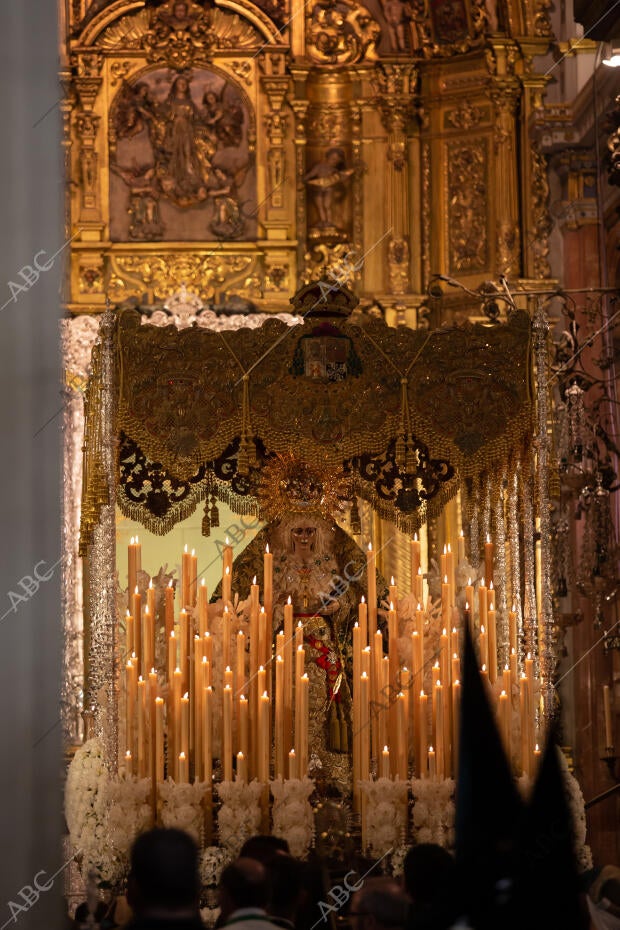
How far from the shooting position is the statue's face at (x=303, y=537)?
32.3 feet

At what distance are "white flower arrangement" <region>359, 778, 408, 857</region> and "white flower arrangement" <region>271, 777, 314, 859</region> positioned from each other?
29 cm

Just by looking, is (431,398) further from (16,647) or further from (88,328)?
(88,328)

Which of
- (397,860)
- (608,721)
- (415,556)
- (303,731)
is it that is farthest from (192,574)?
(608,721)

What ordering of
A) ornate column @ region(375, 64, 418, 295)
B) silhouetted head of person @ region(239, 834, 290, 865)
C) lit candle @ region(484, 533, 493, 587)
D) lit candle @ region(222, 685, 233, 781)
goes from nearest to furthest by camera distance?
silhouetted head of person @ region(239, 834, 290, 865) → lit candle @ region(222, 685, 233, 781) → lit candle @ region(484, 533, 493, 587) → ornate column @ region(375, 64, 418, 295)

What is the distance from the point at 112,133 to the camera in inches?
593

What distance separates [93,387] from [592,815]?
567 centimetres

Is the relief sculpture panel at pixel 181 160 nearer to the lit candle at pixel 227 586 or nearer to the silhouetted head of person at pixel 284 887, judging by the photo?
the lit candle at pixel 227 586

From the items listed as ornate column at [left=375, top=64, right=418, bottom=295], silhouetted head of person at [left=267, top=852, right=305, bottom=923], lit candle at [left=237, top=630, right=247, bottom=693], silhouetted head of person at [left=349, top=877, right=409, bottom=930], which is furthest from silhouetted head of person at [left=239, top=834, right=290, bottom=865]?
ornate column at [left=375, top=64, right=418, bottom=295]

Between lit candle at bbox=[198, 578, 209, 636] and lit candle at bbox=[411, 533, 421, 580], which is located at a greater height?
lit candle at bbox=[411, 533, 421, 580]

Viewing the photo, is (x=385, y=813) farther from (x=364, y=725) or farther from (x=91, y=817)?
(x=91, y=817)

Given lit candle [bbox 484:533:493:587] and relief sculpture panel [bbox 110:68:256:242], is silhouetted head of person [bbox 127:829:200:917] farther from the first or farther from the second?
relief sculpture panel [bbox 110:68:256:242]

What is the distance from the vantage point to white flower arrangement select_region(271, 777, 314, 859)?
8.50 meters

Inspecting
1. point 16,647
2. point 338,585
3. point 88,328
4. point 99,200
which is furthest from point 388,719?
point 99,200

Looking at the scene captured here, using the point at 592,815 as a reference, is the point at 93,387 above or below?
above
